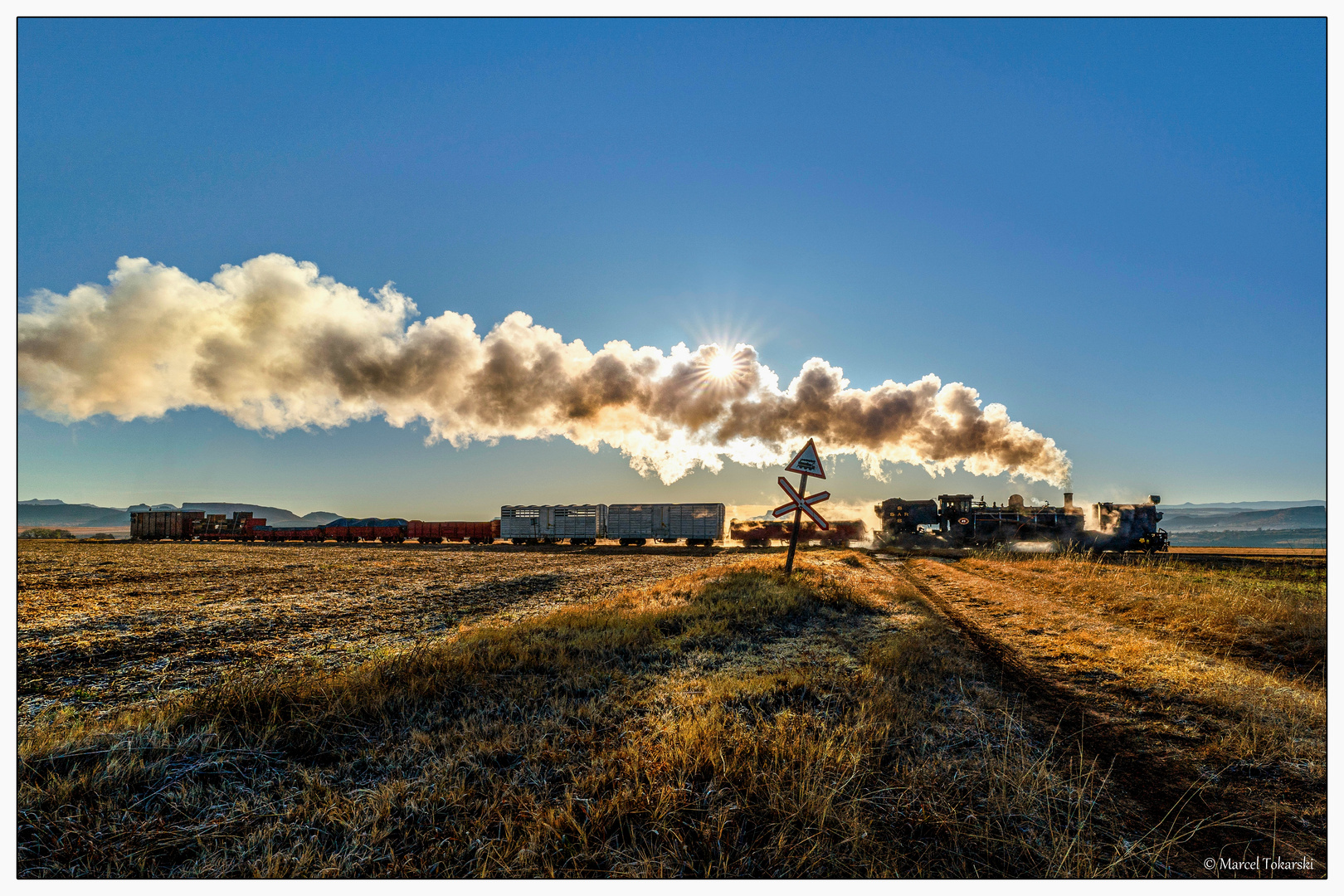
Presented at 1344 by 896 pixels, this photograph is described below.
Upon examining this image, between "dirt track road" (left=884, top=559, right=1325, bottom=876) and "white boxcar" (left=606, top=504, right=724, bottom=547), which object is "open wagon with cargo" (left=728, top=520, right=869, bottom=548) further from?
"dirt track road" (left=884, top=559, right=1325, bottom=876)

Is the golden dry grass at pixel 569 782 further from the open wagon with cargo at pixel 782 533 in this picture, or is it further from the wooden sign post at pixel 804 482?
the open wagon with cargo at pixel 782 533

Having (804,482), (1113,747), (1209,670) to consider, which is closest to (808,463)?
(804,482)

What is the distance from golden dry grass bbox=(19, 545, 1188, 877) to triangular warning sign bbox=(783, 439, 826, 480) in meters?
7.17

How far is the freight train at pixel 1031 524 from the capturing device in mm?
33312

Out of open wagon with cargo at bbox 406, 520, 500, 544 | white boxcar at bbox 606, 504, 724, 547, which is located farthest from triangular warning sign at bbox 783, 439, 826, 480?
open wagon with cargo at bbox 406, 520, 500, 544

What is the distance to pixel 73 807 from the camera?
3146 millimetres

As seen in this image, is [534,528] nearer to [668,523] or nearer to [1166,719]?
[668,523]

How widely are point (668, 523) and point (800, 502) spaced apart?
120 ft

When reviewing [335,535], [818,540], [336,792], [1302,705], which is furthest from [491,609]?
[335,535]

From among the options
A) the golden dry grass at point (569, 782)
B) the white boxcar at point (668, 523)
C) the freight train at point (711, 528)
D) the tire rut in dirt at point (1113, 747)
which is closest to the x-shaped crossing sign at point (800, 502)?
the tire rut in dirt at point (1113, 747)

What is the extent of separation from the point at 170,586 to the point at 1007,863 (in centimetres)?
2206

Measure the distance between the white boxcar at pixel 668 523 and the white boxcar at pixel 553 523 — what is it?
163 centimetres

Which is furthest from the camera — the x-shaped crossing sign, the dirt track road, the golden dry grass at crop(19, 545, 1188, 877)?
the x-shaped crossing sign

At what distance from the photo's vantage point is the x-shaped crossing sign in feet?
41.6
